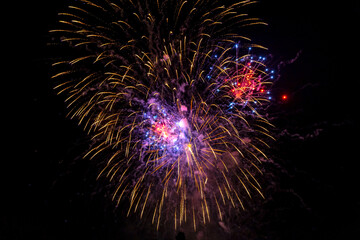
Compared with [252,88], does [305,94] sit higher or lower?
higher

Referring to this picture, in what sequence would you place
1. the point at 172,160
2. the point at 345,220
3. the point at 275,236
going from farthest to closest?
the point at 275,236, the point at 345,220, the point at 172,160

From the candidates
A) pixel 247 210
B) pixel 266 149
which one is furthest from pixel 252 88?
pixel 247 210

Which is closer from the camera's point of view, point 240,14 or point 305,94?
point 240,14

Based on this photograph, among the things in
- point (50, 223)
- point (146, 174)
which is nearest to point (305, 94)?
point (146, 174)

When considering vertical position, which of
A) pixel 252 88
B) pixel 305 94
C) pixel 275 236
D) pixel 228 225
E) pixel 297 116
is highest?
pixel 305 94

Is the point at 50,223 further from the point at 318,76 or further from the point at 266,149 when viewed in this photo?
the point at 318,76

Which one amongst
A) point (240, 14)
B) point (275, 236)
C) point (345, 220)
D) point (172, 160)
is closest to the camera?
point (240, 14)
